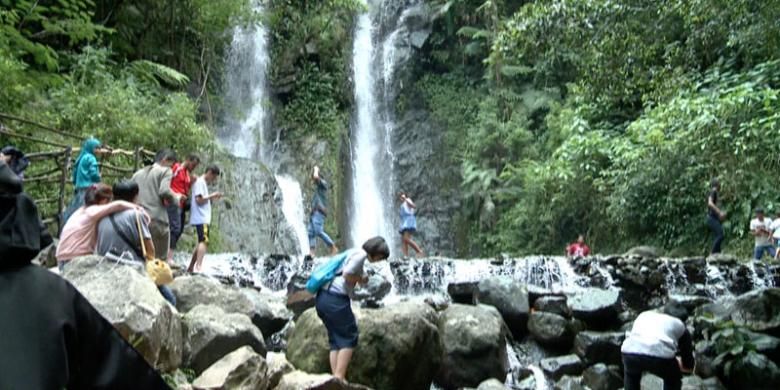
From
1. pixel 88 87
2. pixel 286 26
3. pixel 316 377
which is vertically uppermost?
pixel 286 26

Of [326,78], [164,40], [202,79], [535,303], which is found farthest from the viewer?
[326,78]

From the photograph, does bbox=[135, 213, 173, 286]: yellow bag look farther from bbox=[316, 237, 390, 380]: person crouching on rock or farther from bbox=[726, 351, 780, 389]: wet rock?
bbox=[726, 351, 780, 389]: wet rock

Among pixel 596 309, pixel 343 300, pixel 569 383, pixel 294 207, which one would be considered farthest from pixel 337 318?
pixel 294 207

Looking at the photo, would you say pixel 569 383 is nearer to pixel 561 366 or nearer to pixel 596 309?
pixel 561 366

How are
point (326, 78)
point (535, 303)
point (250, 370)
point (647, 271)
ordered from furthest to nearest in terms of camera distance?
point (326, 78) → point (647, 271) → point (535, 303) → point (250, 370)

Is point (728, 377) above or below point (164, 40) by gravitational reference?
below

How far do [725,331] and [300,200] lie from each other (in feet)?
46.1

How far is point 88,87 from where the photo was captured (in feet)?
45.6

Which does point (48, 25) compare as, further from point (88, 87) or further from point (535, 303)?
point (535, 303)

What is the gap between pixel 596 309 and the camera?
31.0 ft

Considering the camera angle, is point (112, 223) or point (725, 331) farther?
point (725, 331)

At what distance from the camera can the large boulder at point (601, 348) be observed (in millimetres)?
8516

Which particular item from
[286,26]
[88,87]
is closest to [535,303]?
[88,87]

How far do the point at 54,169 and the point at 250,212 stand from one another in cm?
754
